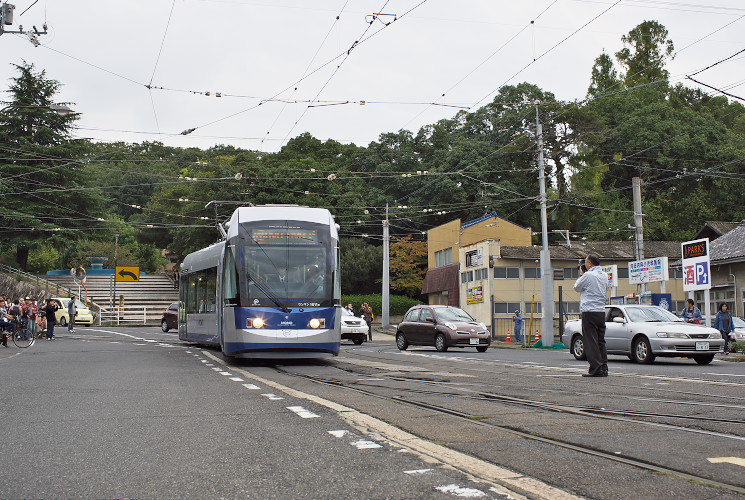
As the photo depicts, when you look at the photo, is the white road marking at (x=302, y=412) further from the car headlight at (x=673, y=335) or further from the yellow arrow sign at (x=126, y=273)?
the yellow arrow sign at (x=126, y=273)

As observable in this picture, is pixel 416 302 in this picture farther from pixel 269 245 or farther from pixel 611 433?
pixel 611 433

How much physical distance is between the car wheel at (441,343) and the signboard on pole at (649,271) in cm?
937

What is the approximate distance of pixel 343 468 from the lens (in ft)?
16.1

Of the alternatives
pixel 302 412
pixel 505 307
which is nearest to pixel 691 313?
pixel 302 412

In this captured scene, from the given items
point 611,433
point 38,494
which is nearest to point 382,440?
point 611,433

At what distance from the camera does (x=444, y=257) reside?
194 feet

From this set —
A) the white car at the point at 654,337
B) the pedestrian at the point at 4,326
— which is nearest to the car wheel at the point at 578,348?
the white car at the point at 654,337

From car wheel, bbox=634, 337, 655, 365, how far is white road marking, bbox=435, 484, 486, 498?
14222mm

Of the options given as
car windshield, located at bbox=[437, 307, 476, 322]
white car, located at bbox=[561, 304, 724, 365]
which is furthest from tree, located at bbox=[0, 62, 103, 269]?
white car, located at bbox=[561, 304, 724, 365]

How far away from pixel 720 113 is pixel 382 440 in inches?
2761

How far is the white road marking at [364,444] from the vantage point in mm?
5648

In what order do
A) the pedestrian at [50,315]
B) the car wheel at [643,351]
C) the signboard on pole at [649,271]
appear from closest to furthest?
the car wheel at [643,351] < the signboard on pole at [649,271] < the pedestrian at [50,315]

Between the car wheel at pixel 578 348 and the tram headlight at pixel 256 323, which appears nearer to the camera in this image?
the tram headlight at pixel 256 323

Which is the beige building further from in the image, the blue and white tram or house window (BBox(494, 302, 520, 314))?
the blue and white tram
